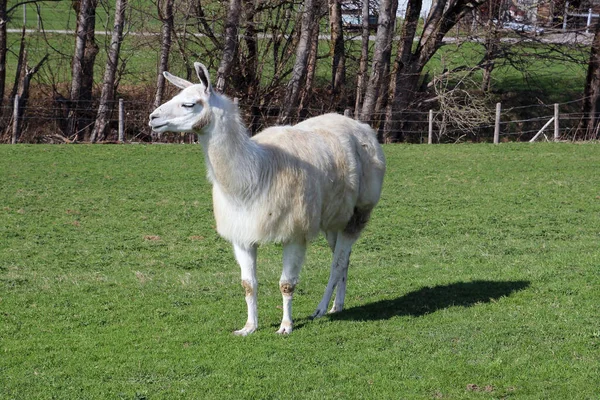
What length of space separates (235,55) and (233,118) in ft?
65.1

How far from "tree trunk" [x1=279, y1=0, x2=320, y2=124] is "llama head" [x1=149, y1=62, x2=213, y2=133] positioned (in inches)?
709

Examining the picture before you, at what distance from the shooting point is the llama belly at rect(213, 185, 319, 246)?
729 cm

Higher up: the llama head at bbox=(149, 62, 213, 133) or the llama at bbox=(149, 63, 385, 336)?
the llama head at bbox=(149, 62, 213, 133)

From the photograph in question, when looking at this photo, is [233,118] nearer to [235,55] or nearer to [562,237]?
[562,237]

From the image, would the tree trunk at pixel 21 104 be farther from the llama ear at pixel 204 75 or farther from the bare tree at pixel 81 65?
the llama ear at pixel 204 75

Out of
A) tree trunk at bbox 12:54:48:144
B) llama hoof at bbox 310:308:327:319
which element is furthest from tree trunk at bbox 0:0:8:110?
llama hoof at bbox 310:308:327:319

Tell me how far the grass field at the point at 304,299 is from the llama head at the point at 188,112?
1.78 m

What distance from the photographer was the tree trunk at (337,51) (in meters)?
28.3

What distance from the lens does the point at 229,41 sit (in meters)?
24.6

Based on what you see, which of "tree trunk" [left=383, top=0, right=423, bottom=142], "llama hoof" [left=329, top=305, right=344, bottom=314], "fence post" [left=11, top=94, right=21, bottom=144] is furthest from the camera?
"tree trunk" [left=383, top=0, right=423, bottom=142]

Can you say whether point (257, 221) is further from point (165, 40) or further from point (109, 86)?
point (109, 86)

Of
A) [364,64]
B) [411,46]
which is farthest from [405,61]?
[364,64]

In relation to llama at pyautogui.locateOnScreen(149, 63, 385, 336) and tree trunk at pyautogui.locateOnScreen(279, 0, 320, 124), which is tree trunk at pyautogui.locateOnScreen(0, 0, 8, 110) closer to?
tree trunk at pyautogui.locateOnScreen(279, 0, 320, 124)

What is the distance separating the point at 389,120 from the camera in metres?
26.3
